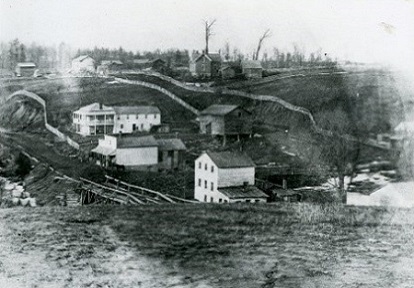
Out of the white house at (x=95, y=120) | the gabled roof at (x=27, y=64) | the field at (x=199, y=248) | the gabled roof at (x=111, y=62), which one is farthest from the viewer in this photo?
the gabled roof at (x=27, y=64)

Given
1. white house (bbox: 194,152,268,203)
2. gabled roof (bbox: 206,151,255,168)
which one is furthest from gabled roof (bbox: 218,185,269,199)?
gabled roof (bbox: 206,151,255,168)

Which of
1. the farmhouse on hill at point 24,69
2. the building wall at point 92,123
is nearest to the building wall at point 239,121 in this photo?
the building wall at point 92,123

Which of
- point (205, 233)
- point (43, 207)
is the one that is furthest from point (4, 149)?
point (205, 233)

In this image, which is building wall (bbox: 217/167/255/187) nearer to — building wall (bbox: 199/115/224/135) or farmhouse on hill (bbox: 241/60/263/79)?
building wall (bbox: 199/115/224/135)

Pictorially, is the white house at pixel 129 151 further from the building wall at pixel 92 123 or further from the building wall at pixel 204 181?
the building wall at pixel 204 181

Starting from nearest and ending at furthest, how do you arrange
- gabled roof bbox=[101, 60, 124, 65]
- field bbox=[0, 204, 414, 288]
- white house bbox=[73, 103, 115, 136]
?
field bbox=[0, 204, 414, 288] < white house bbox=[73, 103, 115, 136] < gabled roof bbox=[101, 60, 124, 65]

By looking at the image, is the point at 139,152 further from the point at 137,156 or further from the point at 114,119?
the point at 114,119

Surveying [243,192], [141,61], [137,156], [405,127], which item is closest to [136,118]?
[137,156]
